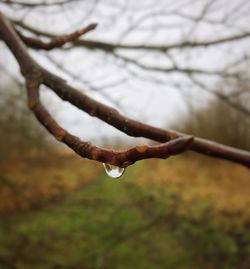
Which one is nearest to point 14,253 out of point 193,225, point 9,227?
point 9,227

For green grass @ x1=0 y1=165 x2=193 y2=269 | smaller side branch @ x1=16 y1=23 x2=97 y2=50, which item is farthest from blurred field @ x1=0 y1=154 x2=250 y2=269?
smaller side branch @ x1=16 y1=23 x2=97 y2=50

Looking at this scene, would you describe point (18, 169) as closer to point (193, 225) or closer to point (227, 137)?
point (193, 225)

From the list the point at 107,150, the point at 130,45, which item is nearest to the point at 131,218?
the point at 130,45

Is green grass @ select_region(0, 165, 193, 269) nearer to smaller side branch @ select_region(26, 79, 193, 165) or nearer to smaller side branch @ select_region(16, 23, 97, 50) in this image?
smaller side branch @ select_region(16, 23, 97, 50)

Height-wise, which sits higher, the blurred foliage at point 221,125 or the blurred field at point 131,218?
the blurred field at point 131,218

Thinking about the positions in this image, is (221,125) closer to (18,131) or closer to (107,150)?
(18,131)

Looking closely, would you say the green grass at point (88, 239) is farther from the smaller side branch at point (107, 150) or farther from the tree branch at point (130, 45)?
the smaller side branch at point (107, 150)

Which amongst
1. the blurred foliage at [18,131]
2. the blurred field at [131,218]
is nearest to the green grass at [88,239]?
the blurred field at [131,218]

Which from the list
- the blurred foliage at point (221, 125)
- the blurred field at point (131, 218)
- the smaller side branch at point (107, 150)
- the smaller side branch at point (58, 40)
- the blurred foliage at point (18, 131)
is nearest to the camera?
the smaller side branch at point (107, 150)
